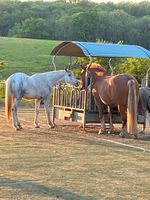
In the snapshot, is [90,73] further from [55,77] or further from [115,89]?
[115,89]

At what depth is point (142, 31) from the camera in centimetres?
8862

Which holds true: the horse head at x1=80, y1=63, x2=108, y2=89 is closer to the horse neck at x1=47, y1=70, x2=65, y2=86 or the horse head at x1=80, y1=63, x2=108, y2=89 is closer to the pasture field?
the horse neck at x1=47, y1=70, x2=65, y2=86

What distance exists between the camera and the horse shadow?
693 centimetres

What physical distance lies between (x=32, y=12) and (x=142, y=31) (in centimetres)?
2844

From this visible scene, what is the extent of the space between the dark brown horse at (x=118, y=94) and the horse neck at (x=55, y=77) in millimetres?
825

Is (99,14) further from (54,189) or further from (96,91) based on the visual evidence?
(54,189)

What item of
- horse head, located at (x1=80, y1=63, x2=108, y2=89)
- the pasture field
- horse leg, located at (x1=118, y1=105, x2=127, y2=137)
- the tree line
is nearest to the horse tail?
the pasture field

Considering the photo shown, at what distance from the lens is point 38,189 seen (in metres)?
7.28

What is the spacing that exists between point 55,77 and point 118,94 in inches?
115

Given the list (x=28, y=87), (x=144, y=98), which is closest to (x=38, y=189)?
(x=144, y=98)

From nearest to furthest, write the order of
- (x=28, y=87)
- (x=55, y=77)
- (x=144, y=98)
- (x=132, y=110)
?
1. (x=132, y=110)
2. (x=144, y=98)
3. (x=28, y=87)
4. (x=55, y=77)

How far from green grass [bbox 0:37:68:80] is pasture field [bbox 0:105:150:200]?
1447 inches

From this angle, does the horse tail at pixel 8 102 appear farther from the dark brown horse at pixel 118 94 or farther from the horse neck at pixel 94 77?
→ the horse neck at pixel 94 77

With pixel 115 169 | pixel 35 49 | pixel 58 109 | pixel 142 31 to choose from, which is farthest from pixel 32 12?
pixel 115 169
